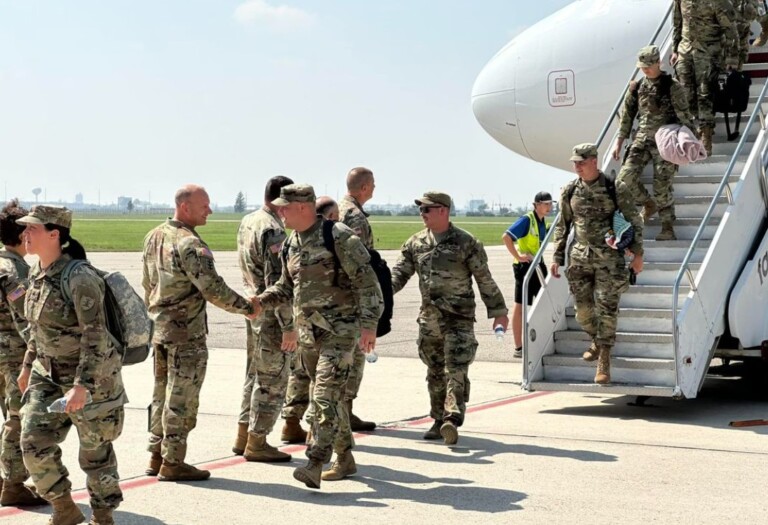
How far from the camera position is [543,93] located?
58.8ft

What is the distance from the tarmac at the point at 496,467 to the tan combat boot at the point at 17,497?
9 cm

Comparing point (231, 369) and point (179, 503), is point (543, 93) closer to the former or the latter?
point (231, 369)

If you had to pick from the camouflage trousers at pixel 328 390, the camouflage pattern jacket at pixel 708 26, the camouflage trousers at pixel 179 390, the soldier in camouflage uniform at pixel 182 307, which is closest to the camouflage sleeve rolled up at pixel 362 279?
the camouflage trousers at pixel 328 390

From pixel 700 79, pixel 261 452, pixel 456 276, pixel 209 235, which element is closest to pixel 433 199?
pixel 456 276

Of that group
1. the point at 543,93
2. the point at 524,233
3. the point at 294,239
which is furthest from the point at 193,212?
the point at 543,93

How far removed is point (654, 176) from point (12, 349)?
6623mm

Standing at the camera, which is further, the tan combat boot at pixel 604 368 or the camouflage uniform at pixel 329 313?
the tan combat boot at pixel 604 368

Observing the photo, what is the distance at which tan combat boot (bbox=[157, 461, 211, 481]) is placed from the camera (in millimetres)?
7664

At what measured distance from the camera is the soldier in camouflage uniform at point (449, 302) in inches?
350

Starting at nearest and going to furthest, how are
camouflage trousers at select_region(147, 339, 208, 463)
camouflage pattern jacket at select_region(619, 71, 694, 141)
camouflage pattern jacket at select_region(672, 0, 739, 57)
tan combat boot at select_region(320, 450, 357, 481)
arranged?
camouflage trousers at select_region(147, 339, 208, 463) < tan combat boot at select_region(320, 450, 357, 481) < camouflage pattern jacket at select_region(619, 71, 694, 141) < camouflage pattern jacket at select_region(672, 0, 739, 57)

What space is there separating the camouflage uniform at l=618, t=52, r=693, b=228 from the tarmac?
6.37 feet

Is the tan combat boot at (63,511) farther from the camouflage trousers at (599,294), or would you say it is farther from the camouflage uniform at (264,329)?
the camouflage trousers at (599,294)

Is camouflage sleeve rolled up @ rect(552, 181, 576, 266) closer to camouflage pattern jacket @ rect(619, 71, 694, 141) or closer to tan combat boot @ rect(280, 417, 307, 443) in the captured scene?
camouflage pattern jacket @ rect(619, 71, 694, 141)

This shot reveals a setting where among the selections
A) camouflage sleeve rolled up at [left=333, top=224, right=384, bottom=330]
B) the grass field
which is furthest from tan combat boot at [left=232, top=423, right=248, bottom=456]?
the grass field
